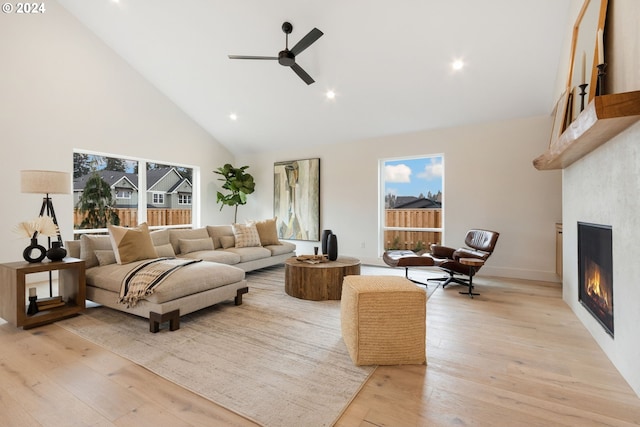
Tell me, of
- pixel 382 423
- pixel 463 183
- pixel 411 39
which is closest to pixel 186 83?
pixel 411 39

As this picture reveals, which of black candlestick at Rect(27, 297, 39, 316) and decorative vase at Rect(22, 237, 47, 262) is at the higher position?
decorative vase at Rect(22, 237, 47, 262)

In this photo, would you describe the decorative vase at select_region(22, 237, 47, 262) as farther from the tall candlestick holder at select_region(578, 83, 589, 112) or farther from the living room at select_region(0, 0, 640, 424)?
the tall candlestick holder at select_region(578, 83, 589, 112)

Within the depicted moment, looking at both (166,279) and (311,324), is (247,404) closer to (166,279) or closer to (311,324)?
(311,324)

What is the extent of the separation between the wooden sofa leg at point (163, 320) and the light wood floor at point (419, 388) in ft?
1.32

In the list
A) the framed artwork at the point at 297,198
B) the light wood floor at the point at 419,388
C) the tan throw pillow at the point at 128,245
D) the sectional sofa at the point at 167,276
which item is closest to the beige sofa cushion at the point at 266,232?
the sectional sofa at the point at 167,276

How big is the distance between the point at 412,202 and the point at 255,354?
4.32m

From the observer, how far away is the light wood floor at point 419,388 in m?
1.54

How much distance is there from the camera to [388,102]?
4.83m

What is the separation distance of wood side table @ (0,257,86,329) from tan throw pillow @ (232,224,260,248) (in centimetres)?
228

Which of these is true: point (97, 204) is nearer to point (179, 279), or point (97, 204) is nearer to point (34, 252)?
point (34, 252)

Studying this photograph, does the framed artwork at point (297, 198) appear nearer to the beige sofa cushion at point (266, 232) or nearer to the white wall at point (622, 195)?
the beige sofa cushion at point (266, 232)

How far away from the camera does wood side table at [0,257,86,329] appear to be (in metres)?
2.59

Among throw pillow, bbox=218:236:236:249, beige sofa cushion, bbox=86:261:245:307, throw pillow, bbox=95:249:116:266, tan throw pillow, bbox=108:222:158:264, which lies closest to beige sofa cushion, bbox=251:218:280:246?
throw pillow, bbox=218:236:236:249

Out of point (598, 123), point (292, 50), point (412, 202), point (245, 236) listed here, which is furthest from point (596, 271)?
point (245, 236)
